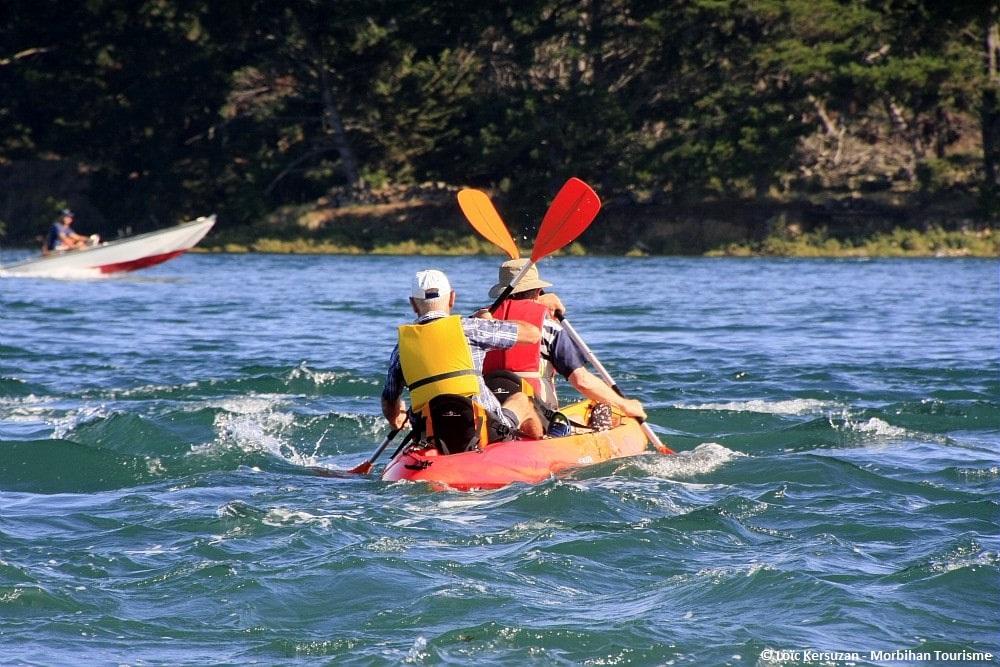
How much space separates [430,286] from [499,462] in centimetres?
93

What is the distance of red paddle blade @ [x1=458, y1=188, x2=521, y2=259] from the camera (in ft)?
28.4

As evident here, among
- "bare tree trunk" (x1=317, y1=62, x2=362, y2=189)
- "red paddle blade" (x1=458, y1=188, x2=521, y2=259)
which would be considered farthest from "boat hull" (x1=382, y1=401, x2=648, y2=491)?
"bare tree trunk" (x1=317, y1=62, x2=362, y2=189)

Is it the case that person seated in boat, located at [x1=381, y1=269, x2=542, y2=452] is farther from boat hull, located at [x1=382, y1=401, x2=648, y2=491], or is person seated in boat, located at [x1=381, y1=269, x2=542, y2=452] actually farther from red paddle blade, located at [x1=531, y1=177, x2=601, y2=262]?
red paddle blade, located at [x1=531, y1=177, x2=601, y2=262]

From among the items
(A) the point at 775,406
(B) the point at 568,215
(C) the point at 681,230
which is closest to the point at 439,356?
(B) the point at 568,215

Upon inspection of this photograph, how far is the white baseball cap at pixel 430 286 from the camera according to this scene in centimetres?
650

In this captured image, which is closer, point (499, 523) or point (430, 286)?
point (499, 523)

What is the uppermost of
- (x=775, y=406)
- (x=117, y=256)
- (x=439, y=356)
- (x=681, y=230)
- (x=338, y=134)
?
(x=338, y=134)

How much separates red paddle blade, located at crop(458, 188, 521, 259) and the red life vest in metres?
1.47

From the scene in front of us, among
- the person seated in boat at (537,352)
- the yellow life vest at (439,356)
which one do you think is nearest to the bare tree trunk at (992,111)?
the person seated in boat at (537,352)

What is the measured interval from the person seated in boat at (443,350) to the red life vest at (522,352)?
0.74 feet

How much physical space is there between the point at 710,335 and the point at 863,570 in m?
9.48

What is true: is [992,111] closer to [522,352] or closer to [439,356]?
[522,352]

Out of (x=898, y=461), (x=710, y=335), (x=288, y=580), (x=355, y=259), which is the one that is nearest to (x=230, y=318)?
(x=710, y=335)

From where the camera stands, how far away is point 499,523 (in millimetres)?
5898
